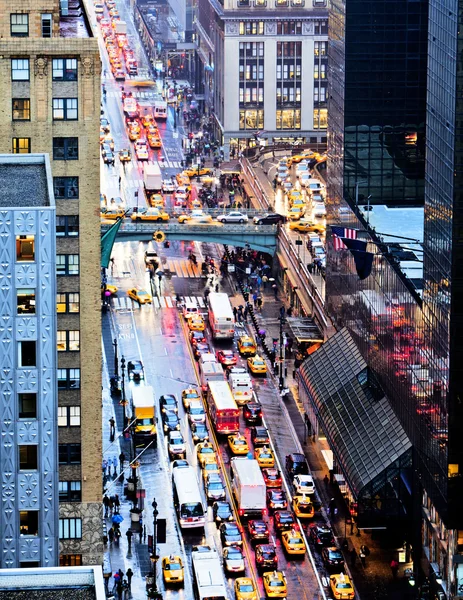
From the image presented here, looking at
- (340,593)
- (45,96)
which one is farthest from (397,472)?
(45,96)

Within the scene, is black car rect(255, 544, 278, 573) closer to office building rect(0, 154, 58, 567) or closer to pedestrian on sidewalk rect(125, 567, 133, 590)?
pedestrian on sidewalk rect(125, 567, 133, 590)

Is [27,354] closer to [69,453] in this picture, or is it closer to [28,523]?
[28,523]

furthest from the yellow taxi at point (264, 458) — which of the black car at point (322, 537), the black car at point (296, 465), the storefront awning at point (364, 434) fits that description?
the black car at point (322, 537)

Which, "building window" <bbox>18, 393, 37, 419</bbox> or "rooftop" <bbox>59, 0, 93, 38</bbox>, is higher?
"rooftop" <bbox>59, 0, 93, 38</bbox>

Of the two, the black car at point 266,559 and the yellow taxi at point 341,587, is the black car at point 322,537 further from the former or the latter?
the yellow taxi at point 341,587

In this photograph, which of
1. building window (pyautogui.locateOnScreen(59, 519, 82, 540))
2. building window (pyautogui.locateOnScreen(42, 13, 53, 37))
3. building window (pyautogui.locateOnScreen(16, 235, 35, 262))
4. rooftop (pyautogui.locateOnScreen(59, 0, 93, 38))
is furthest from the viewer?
rooftop (pyautogui.locateOnScreen(59, 0, 93, 38))

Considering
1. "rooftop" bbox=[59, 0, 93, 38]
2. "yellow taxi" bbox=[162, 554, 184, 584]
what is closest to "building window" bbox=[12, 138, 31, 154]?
"rooftop" bbox=[59, 0, 93, 38]

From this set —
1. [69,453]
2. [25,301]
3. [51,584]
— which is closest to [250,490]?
[69,453]
